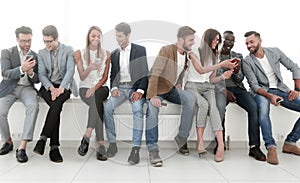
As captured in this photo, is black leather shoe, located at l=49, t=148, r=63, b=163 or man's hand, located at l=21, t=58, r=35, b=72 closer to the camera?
black leather shoe, located at l=49, t=148, r=63, b=163

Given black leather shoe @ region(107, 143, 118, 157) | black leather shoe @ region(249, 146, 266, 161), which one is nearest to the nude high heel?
black leather shoe @ region(249, 146, 266, 161)

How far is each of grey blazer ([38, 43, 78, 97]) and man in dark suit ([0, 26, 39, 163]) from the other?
8cm

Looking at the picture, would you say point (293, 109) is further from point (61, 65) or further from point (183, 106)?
point (61, 65)

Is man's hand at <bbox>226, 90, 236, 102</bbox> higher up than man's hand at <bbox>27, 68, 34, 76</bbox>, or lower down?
lower down

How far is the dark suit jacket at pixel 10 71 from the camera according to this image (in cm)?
260

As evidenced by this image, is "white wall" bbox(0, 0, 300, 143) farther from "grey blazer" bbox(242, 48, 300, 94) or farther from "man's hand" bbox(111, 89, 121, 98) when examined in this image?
"man's hand" bbox(111, 89, 121, 98)

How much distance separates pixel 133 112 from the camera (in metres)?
2.45

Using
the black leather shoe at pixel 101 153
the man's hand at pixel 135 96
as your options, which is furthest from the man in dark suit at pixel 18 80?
the man's hand at pixel 135 96

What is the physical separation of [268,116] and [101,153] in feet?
4.35

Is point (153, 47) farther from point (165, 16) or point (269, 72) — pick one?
point (269, 72)

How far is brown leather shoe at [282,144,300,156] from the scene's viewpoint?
265 centimetres

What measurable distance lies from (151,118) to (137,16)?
1.16 meters

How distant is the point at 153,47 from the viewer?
2.86 m

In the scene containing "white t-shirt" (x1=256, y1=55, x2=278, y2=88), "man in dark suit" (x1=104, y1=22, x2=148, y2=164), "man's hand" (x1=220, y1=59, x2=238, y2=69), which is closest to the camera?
"man in dark suit" (x1=104, y1=22, x2=148, y2=164)
